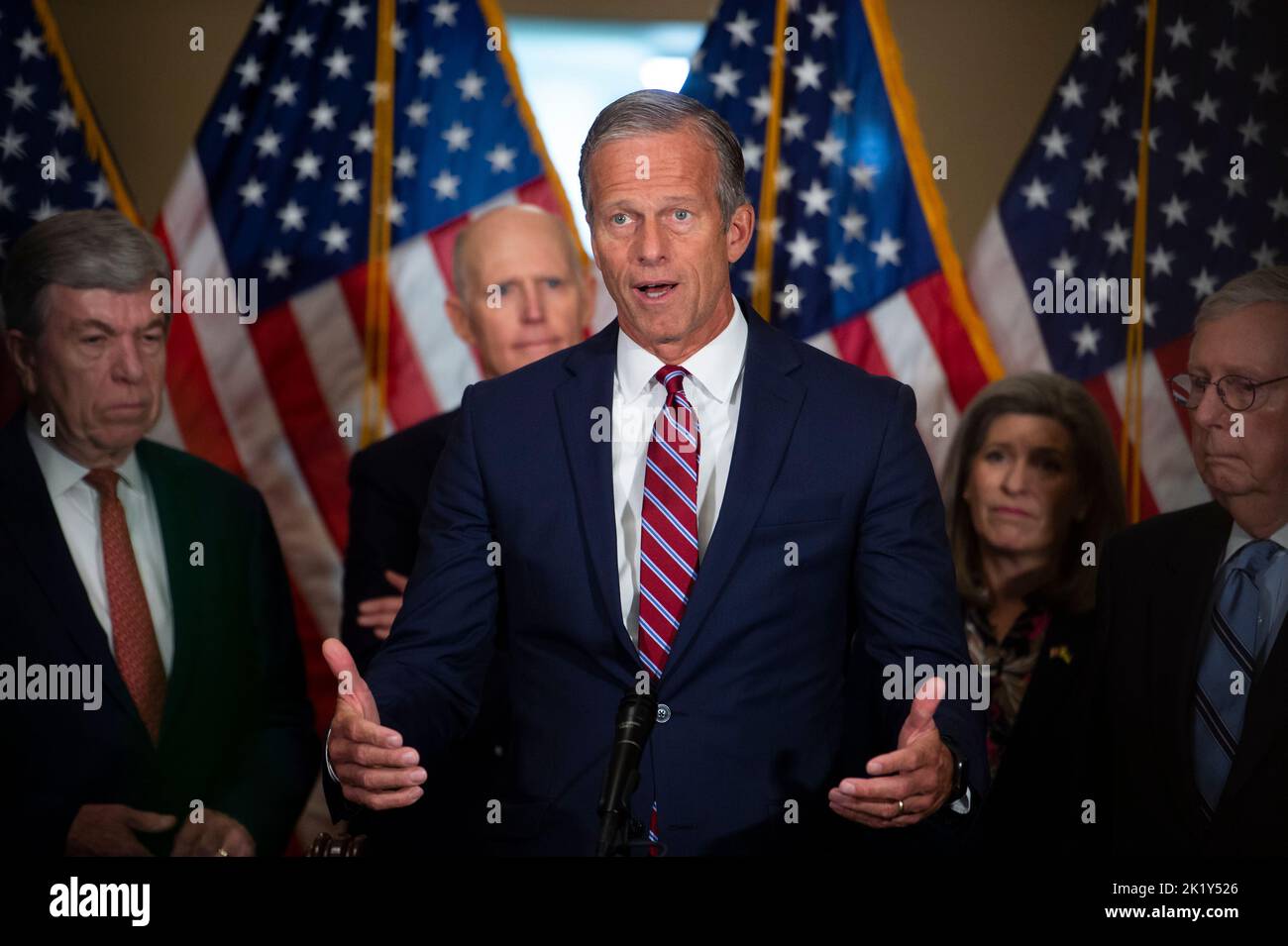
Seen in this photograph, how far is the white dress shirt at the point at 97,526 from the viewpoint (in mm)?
3748

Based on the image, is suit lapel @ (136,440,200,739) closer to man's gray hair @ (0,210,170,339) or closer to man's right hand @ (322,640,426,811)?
man's gray hair @ (0,210,170,339)

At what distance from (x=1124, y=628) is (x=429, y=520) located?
5.34 ft

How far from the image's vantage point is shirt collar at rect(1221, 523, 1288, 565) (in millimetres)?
3312

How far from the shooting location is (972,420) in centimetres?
393

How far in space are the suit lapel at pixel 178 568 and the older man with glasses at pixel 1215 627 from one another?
2.25 meters

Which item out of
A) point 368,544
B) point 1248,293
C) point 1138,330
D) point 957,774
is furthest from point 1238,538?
point 368,544

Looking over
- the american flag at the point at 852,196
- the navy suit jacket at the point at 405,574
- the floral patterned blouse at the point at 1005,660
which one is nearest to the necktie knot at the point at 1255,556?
the floral patterned blouse at the point at 1005,660

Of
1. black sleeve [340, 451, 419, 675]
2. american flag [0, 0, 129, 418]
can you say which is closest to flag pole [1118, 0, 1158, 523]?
black sleeve [340, 451, 419, 675]

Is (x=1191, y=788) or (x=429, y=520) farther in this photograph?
(x=1191, y=788)

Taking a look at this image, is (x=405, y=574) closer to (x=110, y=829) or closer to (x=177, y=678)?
(x=177, y=678)

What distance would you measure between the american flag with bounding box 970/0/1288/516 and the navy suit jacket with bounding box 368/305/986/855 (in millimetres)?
1597
